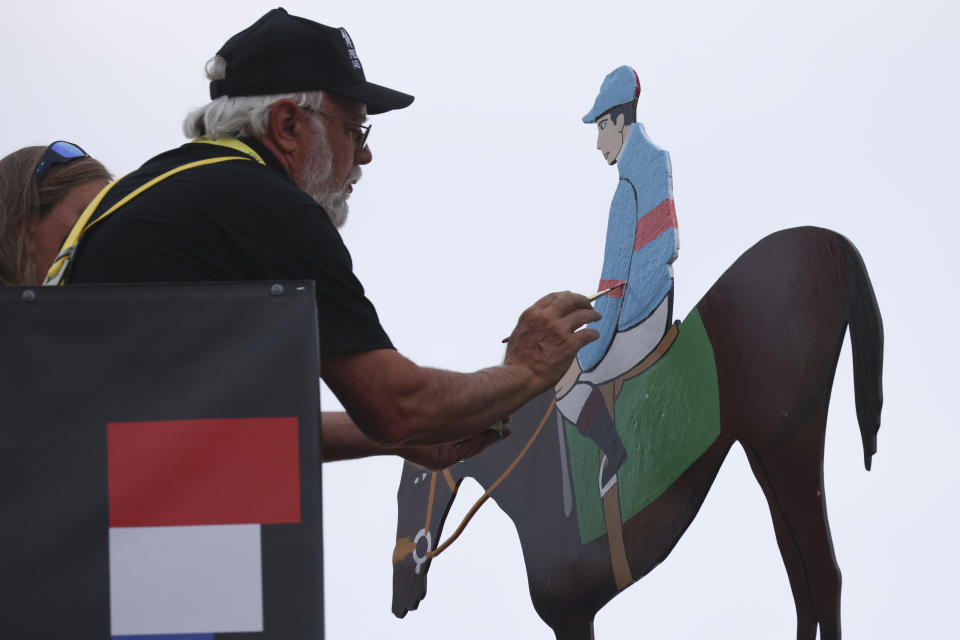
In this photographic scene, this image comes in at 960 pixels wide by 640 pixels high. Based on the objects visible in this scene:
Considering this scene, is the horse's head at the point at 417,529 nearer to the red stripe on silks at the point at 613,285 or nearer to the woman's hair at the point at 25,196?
the red stripe on silks at the point at 613,285

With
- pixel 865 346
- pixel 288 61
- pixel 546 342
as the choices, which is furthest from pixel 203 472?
pixel 865 346

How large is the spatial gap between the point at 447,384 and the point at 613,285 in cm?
113

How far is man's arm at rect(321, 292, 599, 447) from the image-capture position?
130 centimetres

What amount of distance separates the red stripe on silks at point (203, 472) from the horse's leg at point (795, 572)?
1225 mm

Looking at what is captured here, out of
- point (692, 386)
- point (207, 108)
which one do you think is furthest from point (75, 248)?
point (692, 386)

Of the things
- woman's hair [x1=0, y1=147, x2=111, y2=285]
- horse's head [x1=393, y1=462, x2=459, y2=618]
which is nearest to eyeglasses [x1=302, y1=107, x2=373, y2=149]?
woman's hair [x1=0, y1=147, x2=111, y2=285]

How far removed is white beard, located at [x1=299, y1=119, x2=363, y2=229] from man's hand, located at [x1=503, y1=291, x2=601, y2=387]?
0.31 metres

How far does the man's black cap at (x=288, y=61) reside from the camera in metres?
1.58

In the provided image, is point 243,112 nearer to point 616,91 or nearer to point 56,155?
point 56,155

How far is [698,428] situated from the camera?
216 centimetres

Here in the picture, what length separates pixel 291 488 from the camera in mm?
1029

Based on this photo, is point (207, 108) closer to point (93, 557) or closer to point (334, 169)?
point (334, 169)

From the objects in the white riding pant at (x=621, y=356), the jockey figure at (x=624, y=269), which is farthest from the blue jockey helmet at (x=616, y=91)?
the white riding pant at (x=621, y=356)

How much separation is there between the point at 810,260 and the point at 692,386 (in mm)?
341
